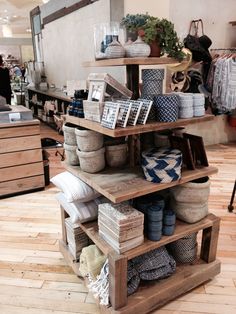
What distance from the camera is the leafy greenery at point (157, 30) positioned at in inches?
60.7

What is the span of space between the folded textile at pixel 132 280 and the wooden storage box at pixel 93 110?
0.91m

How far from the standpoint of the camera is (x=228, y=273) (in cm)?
209

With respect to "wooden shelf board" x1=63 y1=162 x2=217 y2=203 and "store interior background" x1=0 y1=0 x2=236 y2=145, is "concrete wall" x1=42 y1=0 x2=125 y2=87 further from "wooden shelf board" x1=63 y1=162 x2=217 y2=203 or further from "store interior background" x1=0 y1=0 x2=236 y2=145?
"wooden shelf board" x1=63 y1=162 x2=217 y2=203

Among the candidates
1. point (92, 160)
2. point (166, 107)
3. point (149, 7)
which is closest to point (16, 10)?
point (149, 7)

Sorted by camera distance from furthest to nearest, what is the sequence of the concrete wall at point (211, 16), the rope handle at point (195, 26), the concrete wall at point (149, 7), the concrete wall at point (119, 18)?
the rope handle at point (195, 26)
the concrete wall at point (211, 16)
the concrete wall at point (119, 18)
the concrete wall at point (149, 7)

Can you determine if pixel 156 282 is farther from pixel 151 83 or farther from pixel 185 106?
pixel 151 83

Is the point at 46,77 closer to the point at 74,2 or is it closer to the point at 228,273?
the point at 74,2

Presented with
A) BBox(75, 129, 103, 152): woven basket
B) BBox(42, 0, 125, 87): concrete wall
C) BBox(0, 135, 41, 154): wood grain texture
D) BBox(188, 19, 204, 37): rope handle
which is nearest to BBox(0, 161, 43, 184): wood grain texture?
BBox(0, 135, 41, 154): wood grain texture

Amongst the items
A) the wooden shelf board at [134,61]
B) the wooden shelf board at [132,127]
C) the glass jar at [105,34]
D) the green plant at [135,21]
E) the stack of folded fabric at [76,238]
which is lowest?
the stack of folded fabric at [76,238]

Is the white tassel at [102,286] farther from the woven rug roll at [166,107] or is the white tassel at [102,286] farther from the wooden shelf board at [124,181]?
the woven rug roll at [166,107]

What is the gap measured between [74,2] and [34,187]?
3.87 metres

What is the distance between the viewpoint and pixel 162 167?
1631 mm

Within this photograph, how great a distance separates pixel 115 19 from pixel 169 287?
3.50 meters

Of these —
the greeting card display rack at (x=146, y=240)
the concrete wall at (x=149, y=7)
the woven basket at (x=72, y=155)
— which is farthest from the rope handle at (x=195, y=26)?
the woven basket at (x=72, y=155)
